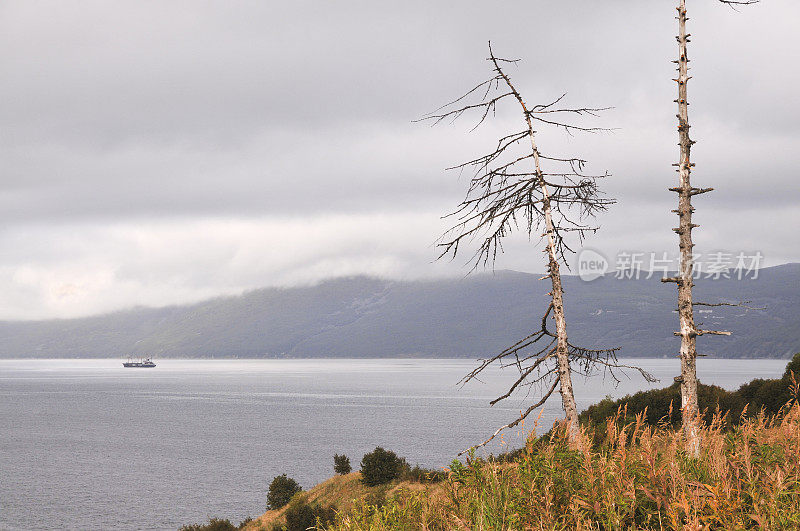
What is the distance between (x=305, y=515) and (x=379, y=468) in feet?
12.0

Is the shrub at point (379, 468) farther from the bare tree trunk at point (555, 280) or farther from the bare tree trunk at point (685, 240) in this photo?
the bare tree trunk at point (685, 240)

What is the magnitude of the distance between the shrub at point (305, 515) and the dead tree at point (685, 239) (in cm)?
1822

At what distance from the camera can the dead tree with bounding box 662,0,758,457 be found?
1315 cm

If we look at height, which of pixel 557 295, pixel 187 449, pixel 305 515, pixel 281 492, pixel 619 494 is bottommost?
pixel 187 449

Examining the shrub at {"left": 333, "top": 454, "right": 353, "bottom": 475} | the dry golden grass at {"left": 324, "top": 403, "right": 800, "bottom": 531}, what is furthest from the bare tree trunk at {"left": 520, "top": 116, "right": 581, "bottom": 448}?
the shrub at {"left": 333, "top": 454, "right": 353, "bottom": 475}

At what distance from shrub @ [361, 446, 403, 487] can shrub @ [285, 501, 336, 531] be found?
7.05 feet

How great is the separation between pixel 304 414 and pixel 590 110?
Result: 147156 millimetres

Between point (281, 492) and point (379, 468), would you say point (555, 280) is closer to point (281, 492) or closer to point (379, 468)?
point (379, 468)

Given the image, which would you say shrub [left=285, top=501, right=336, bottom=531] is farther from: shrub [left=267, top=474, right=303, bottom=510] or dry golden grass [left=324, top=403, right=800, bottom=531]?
dry golden grass [left=324, top=403, right=800, bottom=531]

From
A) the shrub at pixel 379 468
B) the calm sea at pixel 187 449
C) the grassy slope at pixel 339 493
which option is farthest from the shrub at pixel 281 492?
the calm sea at pixel 187 449

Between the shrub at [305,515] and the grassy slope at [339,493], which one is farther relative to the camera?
the grassy slope at [339,493]

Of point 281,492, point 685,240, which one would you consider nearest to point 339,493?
point 281,492

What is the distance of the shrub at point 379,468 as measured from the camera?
98.3ft

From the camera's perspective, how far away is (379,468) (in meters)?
30.2
